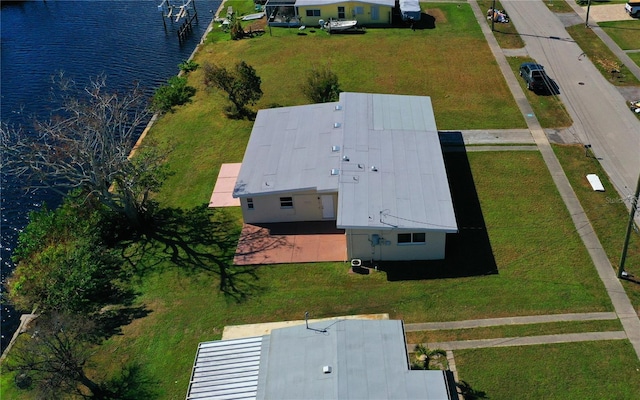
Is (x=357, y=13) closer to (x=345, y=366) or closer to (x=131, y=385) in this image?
(x=131, y=385)

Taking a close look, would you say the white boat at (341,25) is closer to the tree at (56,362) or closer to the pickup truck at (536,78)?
the pickup truck at (536,78)

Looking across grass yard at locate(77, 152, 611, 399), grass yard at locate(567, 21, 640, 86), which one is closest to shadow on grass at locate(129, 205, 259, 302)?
grass yard at locate(77, 152, 611, 399)

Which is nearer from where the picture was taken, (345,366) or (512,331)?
(345,366)

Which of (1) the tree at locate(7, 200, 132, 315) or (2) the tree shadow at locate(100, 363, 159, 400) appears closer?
(2) the tree shadow at locate(100, 363, 159, 400)

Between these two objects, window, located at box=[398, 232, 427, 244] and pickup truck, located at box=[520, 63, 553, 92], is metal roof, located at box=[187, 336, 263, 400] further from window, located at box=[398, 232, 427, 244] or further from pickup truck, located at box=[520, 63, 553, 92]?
pickup truck, located at box=[520, 63, 553, 92]

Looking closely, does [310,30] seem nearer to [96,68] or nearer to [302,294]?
[96,68]

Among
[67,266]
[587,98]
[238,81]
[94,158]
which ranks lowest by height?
[587,98]

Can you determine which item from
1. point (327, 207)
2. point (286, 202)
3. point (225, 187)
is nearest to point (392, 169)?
point (327, 207)
